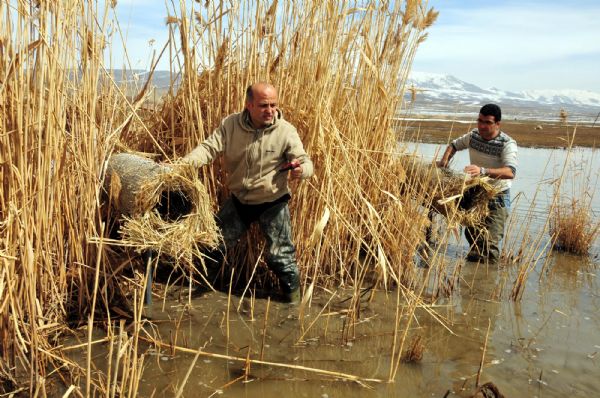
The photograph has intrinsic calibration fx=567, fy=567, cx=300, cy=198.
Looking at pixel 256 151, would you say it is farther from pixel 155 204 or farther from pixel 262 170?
pixel 155 204

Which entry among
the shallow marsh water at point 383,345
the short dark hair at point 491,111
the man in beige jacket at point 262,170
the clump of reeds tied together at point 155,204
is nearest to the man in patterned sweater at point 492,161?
the short dark hair at point 491,111

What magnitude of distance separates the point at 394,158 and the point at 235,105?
126cm

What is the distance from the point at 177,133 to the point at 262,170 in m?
0.85

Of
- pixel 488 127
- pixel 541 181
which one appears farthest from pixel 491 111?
pixel 541 181

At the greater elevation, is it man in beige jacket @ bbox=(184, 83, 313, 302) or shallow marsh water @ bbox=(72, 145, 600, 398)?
man in beige jacket @ bbox=(184, 83, 313, 302)

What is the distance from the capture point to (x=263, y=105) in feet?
10.9

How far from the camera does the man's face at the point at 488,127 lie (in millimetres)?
4910

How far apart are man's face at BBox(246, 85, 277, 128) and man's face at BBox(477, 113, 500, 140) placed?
2322mm

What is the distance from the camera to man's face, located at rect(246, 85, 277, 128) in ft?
10.8

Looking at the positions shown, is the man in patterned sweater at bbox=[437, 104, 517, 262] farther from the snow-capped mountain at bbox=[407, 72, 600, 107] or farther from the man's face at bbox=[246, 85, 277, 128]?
the snow-capped mountain at bbox=[407, 72, 600, 107]

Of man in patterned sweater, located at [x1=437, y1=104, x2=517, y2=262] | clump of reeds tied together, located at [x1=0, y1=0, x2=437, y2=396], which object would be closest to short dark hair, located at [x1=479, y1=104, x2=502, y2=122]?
man in patterned sweater, located at [x1=437, y1=104, x2=517, y2=262]

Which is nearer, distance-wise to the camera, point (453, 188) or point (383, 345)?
point (383, 345)

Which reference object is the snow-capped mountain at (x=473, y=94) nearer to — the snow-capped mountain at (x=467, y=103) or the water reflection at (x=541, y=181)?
the snow-capped mountain at (x=467, y=103)

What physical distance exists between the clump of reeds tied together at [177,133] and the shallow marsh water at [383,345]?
17cm
